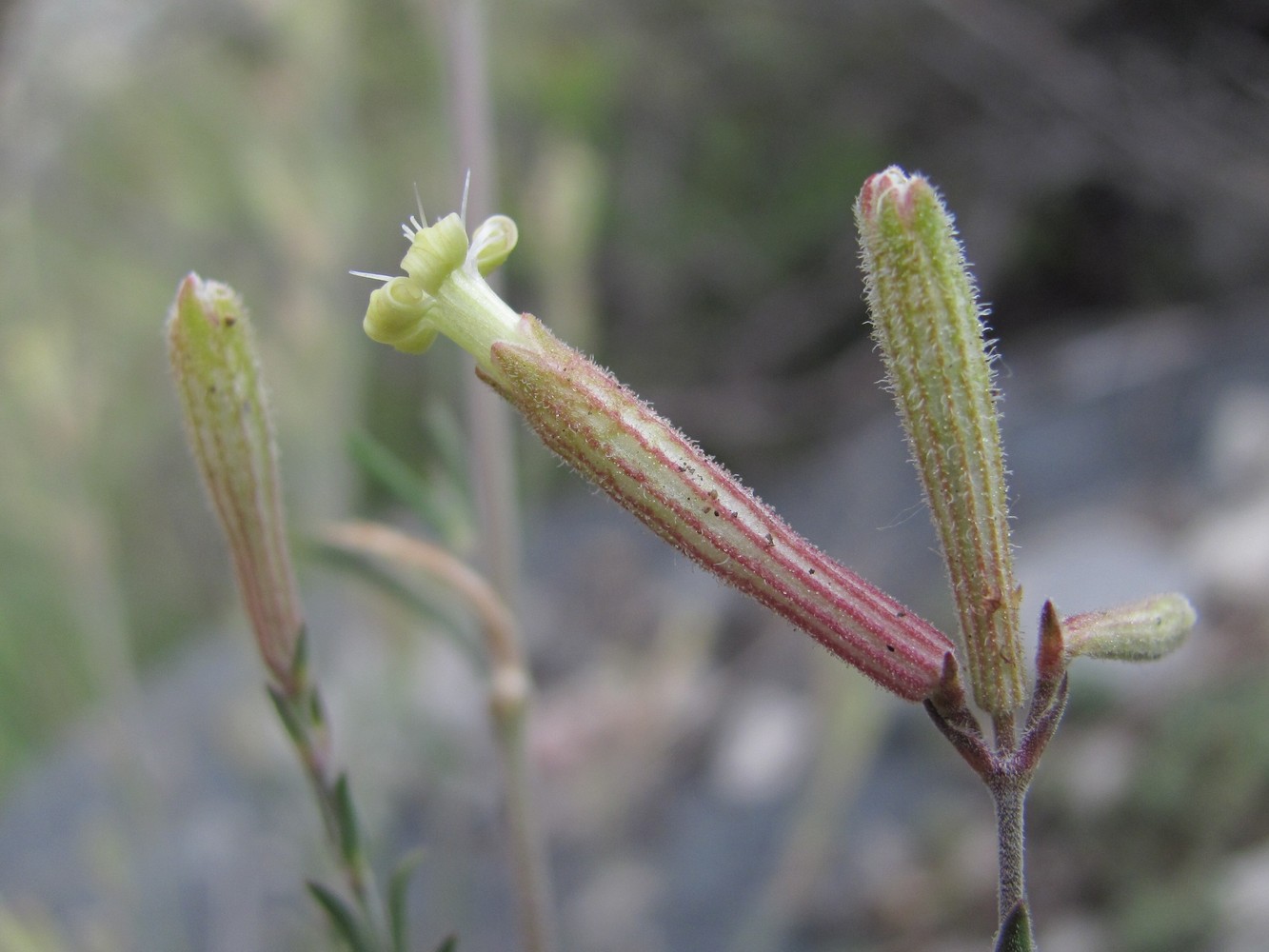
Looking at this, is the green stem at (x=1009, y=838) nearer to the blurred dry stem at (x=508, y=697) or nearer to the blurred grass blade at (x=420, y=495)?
the blurred dry stem at (x=508, y=697)

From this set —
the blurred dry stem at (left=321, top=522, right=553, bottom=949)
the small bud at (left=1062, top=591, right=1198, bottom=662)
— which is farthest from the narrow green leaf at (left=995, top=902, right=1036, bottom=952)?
the blurred dry stem at (left=321, top=522, right=553, bottom=949)

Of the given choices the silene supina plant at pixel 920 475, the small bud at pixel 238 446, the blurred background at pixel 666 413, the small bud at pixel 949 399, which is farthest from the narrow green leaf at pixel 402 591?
the small bud at pixel 949 399

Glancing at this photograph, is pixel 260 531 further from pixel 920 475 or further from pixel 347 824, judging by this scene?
pixel 920 475

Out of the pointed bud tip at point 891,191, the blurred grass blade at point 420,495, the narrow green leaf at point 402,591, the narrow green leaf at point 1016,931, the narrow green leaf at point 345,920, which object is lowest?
the narrow green leaf at point 1016,931

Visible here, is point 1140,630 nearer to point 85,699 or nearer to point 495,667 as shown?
point 495,667

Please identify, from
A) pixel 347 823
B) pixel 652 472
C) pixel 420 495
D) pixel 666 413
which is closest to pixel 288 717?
pixel 347 823

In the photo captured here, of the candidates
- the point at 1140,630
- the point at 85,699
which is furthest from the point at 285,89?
the point at 1140,630
